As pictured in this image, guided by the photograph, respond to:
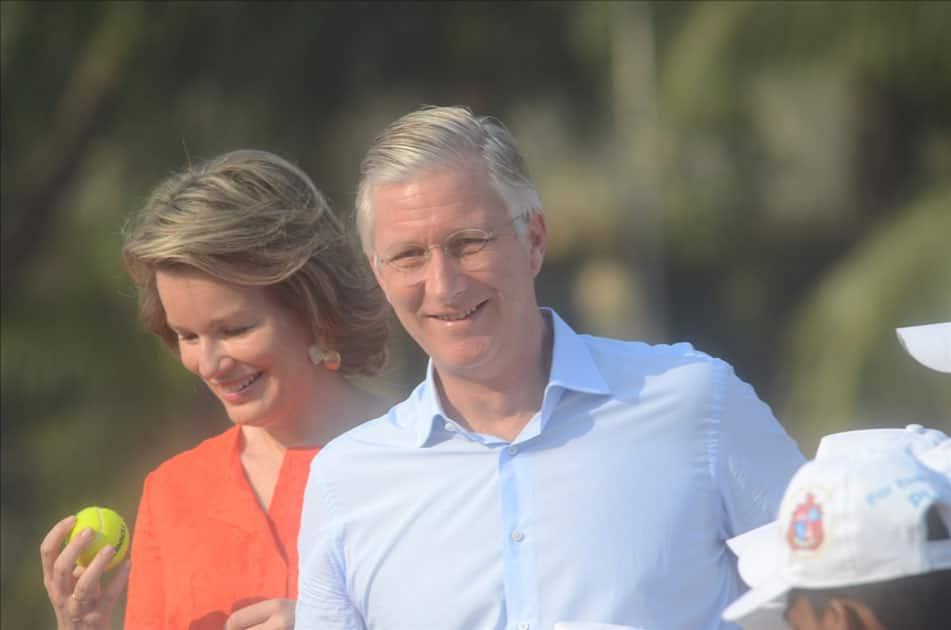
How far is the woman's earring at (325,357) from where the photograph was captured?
439 cm

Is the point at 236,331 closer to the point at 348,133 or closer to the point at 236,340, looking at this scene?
the point at 236,340

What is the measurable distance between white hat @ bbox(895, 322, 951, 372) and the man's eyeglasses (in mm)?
843

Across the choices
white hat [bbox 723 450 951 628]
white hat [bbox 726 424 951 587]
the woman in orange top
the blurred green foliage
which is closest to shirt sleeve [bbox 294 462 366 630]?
the woman in orange top

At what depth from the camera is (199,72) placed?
44.6ft

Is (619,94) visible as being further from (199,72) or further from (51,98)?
(51,98)

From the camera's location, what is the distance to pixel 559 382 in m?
3.66

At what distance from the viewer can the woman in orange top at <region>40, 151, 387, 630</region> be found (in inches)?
167

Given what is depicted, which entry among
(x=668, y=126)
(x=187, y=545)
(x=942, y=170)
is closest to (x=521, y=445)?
(x=187, y=545)

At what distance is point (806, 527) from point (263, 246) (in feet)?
6.18

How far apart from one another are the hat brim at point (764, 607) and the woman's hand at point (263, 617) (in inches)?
52.6

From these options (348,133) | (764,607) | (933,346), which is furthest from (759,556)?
(348,133)

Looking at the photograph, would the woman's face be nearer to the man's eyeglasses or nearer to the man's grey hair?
the man's grey hair

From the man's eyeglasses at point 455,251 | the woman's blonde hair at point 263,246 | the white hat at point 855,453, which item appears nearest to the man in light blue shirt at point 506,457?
the man's eyeglasses at point 455,251

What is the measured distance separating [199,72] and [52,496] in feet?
10.8
